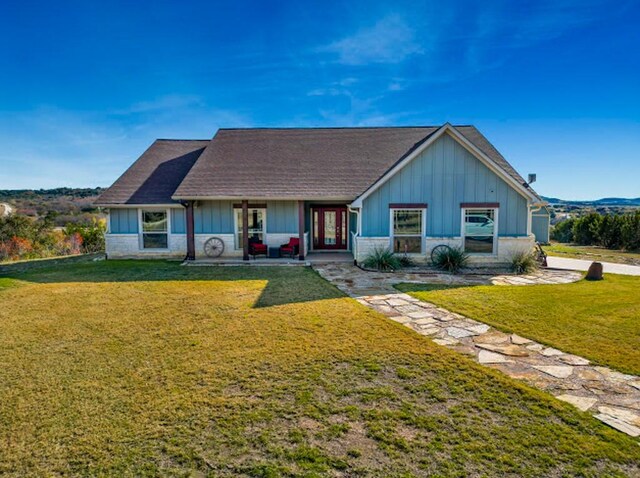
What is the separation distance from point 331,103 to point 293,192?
11723mm

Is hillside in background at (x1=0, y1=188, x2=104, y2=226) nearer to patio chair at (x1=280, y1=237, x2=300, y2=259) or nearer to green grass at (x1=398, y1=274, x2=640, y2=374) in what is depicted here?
patio chair at (x1=280, y1=237, x2=300, y2=259)

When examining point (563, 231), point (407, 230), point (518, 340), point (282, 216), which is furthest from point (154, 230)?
point (563, 231)

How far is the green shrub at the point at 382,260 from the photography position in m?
12.7

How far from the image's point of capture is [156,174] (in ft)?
56.0

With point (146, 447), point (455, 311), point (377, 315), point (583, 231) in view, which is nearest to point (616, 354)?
point (455, 311)

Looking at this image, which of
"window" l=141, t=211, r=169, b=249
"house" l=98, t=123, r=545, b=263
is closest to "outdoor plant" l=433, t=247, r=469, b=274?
"house" l=98, t=123, r=545, b=263

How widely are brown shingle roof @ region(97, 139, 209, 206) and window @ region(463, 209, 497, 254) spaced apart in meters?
12.4

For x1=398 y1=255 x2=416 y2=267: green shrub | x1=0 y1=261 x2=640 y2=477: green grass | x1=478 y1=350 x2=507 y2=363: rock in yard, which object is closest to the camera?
x1=0 y1=261 x2=640 y2=477: green grass

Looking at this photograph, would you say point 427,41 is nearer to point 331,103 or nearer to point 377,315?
point 331,103

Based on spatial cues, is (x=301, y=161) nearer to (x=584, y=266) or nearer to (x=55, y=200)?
(x=584, y=266)

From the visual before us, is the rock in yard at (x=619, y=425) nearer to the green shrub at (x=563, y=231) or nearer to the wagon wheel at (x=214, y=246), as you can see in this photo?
the wagon wheel at (x=214, y=246)

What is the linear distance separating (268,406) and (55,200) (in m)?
58.2

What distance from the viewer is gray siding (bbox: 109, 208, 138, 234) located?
15.8m

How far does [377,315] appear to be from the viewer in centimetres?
742
